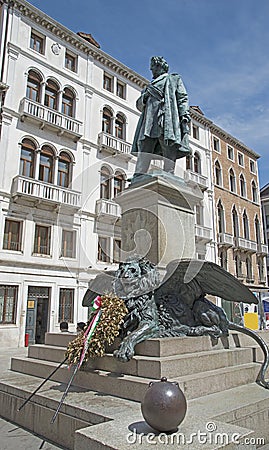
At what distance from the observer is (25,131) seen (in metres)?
19.9

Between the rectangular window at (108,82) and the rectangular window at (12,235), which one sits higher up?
the rectangular window at (108,82)

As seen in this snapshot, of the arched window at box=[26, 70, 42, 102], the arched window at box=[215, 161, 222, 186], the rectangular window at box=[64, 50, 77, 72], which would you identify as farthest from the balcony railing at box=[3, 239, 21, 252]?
the arched window at box=[215, 161, 222, 186]

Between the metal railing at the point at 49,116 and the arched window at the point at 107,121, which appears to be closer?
the metal railing at the point at 49,116

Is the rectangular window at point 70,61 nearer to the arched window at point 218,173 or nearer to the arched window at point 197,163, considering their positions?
the arched window at point 197,163

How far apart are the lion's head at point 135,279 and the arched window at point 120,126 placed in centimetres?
2116

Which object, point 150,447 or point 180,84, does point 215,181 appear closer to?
point 180,84

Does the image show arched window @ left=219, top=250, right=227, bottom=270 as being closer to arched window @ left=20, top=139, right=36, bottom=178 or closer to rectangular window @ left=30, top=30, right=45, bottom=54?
arched window @ left=20, top=139, right=36, bottom=178

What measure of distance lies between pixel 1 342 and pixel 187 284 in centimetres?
1409

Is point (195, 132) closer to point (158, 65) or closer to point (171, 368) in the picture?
point (158, 65)

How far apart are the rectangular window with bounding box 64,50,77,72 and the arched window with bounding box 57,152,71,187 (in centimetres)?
597

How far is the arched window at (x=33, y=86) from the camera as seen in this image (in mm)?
20859

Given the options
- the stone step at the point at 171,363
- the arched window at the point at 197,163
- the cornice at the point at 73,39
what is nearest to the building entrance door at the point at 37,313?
the stone step at the point at 171,363

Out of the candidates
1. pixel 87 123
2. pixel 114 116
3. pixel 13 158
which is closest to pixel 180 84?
pixel 13 158

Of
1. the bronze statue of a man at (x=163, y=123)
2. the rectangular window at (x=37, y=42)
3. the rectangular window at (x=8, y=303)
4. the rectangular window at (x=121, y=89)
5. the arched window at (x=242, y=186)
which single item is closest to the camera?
the bronze statue of a man at (x=163, y=123)
